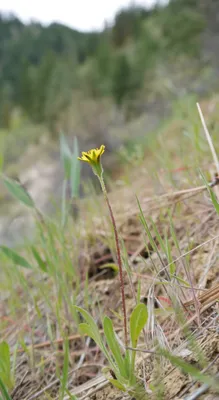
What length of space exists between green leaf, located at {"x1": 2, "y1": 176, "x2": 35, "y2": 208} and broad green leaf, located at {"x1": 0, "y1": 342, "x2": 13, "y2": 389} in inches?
12.4

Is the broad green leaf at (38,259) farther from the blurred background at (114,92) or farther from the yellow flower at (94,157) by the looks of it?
the blurred background at (114,92)

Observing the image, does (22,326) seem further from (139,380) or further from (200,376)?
(200,376)

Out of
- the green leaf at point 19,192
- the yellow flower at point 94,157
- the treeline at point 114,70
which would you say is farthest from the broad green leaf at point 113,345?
the treeline at point 114,70

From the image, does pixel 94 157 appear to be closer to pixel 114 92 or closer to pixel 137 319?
pixel 137 319

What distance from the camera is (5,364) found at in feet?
1.67

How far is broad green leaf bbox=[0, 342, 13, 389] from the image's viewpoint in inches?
19.2

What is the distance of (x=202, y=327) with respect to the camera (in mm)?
408

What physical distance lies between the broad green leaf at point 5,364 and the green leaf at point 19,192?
31 centimetres

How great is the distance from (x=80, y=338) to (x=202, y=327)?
26cm

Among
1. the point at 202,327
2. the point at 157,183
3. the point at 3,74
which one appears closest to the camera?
the point at 202,327

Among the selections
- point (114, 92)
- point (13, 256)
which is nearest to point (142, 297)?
point (13, 256)

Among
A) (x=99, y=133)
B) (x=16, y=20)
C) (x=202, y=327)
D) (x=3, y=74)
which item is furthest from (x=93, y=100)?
(x=16, y=20)

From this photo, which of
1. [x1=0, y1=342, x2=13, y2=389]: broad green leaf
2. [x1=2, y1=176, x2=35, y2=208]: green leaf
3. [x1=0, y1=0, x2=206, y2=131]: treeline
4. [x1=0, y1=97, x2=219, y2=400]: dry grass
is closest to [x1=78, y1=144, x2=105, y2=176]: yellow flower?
[x1=0, y1=97, x2=219, y2=400]: dry grass

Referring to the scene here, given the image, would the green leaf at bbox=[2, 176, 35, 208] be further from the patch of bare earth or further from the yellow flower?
the yellow flower
